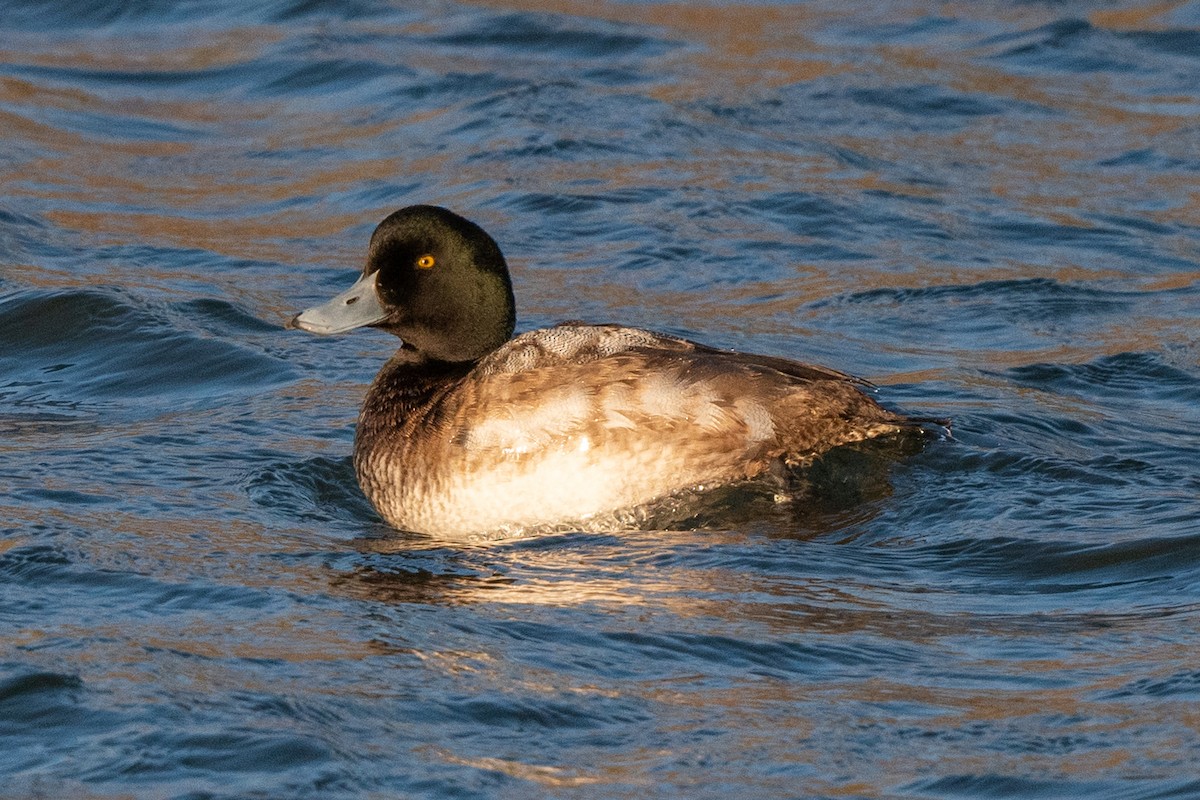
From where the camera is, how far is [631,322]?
8.82 metres

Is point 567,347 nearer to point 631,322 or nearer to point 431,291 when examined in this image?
point 431,291

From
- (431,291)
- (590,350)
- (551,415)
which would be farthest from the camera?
(431,291)

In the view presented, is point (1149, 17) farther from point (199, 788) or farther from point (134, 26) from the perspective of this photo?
point (199, 788)

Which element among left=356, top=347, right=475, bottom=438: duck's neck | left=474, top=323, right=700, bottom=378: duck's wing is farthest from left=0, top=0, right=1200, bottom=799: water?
left=474, top=323, right=700, bottom=378: duck's wing

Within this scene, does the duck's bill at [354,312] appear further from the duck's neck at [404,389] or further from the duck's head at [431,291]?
the duck's neck at [404,389]

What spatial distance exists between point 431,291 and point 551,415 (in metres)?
0.76

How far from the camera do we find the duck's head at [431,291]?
6.41 metres

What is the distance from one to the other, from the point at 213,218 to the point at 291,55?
3427mm

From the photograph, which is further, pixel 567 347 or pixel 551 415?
pixel 567 347

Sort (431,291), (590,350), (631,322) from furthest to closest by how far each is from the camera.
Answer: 1. (631,322)
2. (431,291)
3. (590,350)

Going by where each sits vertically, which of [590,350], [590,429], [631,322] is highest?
[590,350]

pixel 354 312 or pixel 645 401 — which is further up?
pixel 354 312

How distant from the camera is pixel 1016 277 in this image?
9445 millimetres

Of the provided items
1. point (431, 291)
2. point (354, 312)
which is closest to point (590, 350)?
point (431, 291)
